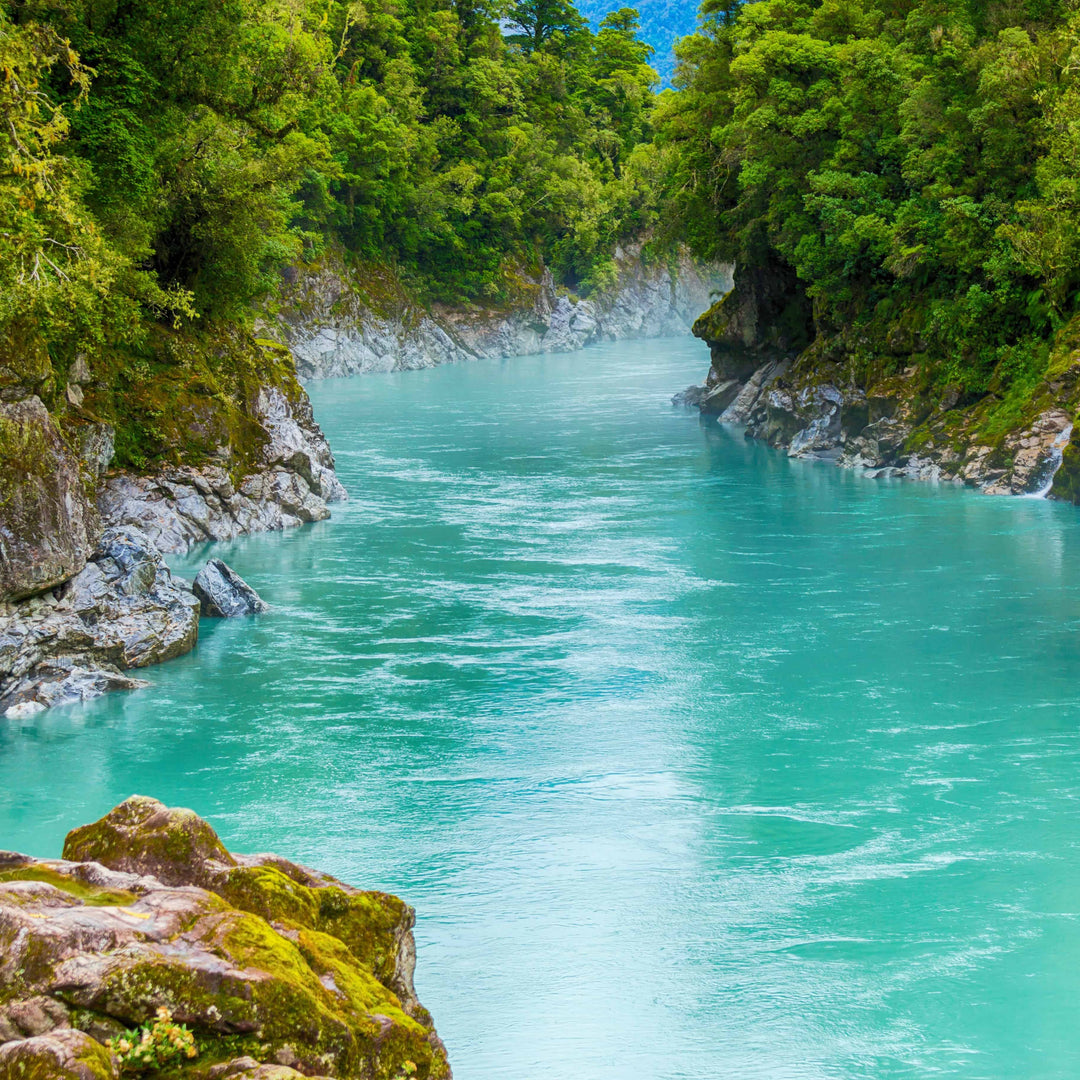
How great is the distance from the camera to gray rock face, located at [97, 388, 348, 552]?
2456 cm

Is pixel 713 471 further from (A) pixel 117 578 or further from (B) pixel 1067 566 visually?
(A) pixel 117 578

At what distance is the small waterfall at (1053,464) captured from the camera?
90.6 feet

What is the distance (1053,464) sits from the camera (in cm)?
2783

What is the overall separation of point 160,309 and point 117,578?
421 inches

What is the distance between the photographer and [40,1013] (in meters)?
4.44

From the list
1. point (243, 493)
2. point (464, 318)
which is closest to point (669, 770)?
point (243, 493)

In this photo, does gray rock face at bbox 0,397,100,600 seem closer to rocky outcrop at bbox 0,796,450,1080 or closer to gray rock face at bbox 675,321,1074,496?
rocky outcrop at bbox 0,796,450,1080

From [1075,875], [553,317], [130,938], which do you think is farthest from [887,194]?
[553,317]

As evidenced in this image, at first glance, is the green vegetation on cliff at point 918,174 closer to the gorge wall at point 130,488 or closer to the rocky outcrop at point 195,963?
the gorge wall at point 130,488

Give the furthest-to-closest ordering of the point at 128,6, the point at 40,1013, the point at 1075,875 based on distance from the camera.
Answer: the point at 128,6 → the point at 1075,875 → the point at 40,1013

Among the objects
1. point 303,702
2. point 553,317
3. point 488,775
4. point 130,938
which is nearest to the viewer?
point 130,938

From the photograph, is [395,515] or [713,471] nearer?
[395,515]

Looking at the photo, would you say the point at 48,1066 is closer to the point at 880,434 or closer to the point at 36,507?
the point at 36,507

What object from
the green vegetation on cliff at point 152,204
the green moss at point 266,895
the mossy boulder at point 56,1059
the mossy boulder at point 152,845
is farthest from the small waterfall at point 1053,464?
the mossy boulder at point 56,1059
